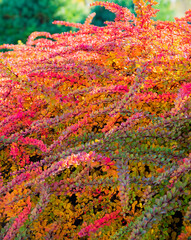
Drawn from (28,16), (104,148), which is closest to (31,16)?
(28,16)

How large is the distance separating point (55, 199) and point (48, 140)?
53cm

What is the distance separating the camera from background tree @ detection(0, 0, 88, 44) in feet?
33.2

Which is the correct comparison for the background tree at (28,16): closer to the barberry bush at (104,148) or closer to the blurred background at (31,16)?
the blurred background at (31,16)

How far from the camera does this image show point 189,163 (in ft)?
3.13

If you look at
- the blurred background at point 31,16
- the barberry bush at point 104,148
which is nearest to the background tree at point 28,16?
the blurred background at point 31,16

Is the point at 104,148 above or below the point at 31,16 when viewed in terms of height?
below

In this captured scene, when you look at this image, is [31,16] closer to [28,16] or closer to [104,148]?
[28,16]

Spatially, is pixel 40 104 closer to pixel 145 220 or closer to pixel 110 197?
pixel 110 197

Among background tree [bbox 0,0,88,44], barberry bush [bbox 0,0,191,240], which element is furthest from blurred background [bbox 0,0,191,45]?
barberry bush [bbox 0,0,191,240]

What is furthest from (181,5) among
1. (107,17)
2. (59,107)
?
(59,107)

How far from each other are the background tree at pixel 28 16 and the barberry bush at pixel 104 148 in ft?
28.6

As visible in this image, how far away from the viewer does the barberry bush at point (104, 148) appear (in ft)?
3.84

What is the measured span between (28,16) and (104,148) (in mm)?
10642

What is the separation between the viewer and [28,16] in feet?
34.1
